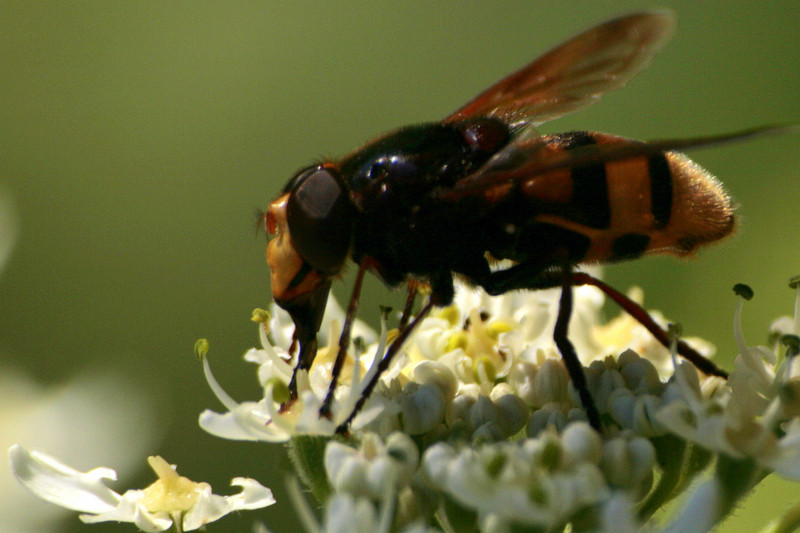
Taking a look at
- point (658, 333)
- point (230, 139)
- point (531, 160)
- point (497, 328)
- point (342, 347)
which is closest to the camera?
point (531, 160)

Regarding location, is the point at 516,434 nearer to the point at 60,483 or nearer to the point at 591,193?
the point at 591,193

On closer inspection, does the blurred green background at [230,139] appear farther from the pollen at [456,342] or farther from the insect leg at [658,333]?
the pollen at [456,342]

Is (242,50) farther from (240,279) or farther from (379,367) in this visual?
(379,367)

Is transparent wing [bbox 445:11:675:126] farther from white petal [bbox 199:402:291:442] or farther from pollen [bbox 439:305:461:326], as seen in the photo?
white petal [bbox 199:402:291:442]

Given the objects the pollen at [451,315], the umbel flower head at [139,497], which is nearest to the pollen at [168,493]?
the umbel flower head at [139,497]

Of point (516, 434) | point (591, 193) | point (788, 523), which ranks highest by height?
point (591, 193)

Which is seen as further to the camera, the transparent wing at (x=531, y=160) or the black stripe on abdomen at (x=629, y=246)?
the black stripe on abdomen at (x=629, y=246)

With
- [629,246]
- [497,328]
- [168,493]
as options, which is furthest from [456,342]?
[168,493]
